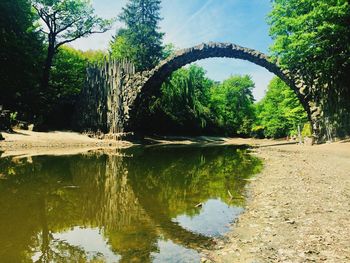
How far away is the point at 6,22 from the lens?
26.0 m

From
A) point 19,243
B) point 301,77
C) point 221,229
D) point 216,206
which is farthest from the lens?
point 301,77

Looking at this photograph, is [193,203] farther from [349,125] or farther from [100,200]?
[349,125]

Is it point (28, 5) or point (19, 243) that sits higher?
point (28, 5)

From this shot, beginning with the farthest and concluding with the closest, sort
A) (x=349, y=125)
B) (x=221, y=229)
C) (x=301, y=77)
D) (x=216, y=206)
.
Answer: (x=301, y=77)
(x=349, y=125)
(x=216, y=206)
(x=221, y=229)

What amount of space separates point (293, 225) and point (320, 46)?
59.5 ft

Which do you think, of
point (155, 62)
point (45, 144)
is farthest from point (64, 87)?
point (45, 144)

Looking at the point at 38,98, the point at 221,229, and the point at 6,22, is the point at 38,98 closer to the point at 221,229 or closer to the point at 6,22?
the point at 6,22

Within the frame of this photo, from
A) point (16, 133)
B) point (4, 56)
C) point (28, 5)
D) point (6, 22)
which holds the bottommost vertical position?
point (16, 133)

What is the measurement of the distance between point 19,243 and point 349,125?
775 inches

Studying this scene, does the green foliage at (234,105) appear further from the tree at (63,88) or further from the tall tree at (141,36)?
the tree at (63,88)

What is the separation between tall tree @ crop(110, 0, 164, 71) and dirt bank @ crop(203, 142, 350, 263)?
106 feet

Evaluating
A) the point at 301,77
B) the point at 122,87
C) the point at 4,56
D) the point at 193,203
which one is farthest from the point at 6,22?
the point at 193,203

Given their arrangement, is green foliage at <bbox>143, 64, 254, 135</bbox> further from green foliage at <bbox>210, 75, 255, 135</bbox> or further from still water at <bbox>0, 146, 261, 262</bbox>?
still water at <bbox>0, 146, 261, 262</bbox>

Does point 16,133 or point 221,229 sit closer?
point 221,229
